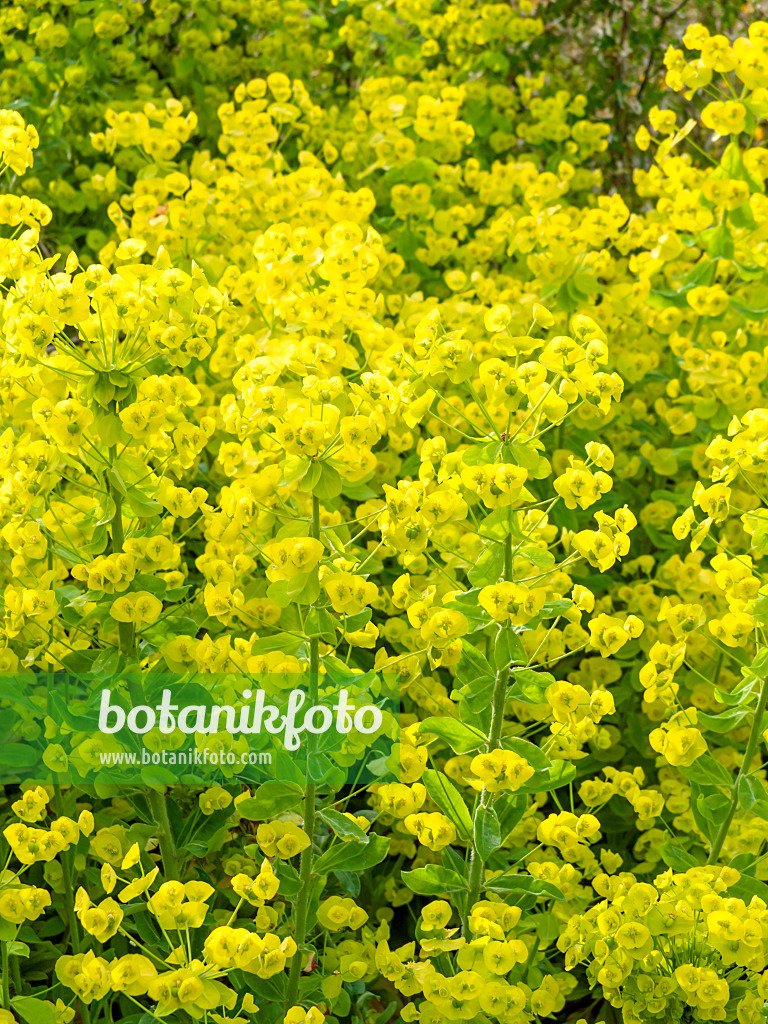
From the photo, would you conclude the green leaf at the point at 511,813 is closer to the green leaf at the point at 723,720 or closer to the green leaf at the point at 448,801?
the green leaf at the point at 448,801

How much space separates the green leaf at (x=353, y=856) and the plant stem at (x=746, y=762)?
0.58 m

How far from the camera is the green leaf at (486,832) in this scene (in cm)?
166

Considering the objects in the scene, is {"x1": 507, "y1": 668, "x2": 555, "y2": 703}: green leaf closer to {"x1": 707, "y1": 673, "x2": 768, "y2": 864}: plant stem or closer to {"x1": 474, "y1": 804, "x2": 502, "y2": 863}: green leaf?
{"x1": 474, "y1": 804, "x2": 502, "y2": 863}: green leaf

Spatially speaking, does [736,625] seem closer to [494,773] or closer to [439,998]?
[494,773]

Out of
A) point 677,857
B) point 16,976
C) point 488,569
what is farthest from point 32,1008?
point 677,857

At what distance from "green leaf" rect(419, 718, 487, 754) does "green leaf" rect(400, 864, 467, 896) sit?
0.21m

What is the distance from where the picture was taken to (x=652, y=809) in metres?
1.98

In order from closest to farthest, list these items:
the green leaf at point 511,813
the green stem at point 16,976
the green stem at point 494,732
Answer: the green stem at point 494,732, the green leaf at point 511,813, the green stem at point 16,976

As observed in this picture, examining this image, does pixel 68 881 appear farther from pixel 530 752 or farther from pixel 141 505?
pixel 530 752

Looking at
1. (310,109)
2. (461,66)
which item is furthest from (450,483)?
(461,66)

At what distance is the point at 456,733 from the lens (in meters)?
1.74

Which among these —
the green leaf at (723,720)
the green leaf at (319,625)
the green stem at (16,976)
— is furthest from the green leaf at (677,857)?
the green stem at (16,976)

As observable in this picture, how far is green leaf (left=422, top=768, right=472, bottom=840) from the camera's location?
178cm

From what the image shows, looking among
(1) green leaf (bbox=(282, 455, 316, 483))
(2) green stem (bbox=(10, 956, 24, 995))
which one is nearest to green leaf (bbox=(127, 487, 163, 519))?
(1) green leaf (bbox=(282, 455, 316, 483))
